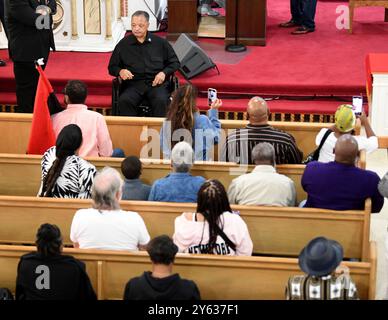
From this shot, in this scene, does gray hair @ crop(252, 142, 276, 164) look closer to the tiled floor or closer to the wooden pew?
the wooden pew

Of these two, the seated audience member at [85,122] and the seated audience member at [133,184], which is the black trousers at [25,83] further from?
the seated audience member at [133,184]

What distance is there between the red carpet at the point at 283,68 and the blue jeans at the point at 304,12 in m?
0.17

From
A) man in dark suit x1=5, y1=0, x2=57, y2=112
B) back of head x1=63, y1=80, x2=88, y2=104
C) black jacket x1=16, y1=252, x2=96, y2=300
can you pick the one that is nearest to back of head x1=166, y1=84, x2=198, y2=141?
back of head x1=63, y1=80, x2=88, y2=104

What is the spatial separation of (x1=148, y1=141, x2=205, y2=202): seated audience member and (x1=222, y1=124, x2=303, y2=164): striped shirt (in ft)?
2.24

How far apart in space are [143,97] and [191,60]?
1254mm

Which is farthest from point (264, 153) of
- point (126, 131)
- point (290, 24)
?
point (290, 24)

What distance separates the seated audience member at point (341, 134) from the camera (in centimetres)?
699

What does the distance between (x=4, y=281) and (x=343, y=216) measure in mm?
2197

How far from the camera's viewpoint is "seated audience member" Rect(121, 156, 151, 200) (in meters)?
6.62

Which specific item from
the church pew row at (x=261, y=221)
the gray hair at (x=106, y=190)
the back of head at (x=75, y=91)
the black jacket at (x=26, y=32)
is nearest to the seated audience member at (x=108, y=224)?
the gray hair at (x=106, y=190)

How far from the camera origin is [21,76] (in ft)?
30.5

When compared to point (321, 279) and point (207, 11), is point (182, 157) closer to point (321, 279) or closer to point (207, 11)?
point (321, 279)

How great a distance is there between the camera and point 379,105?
9.05 meters
